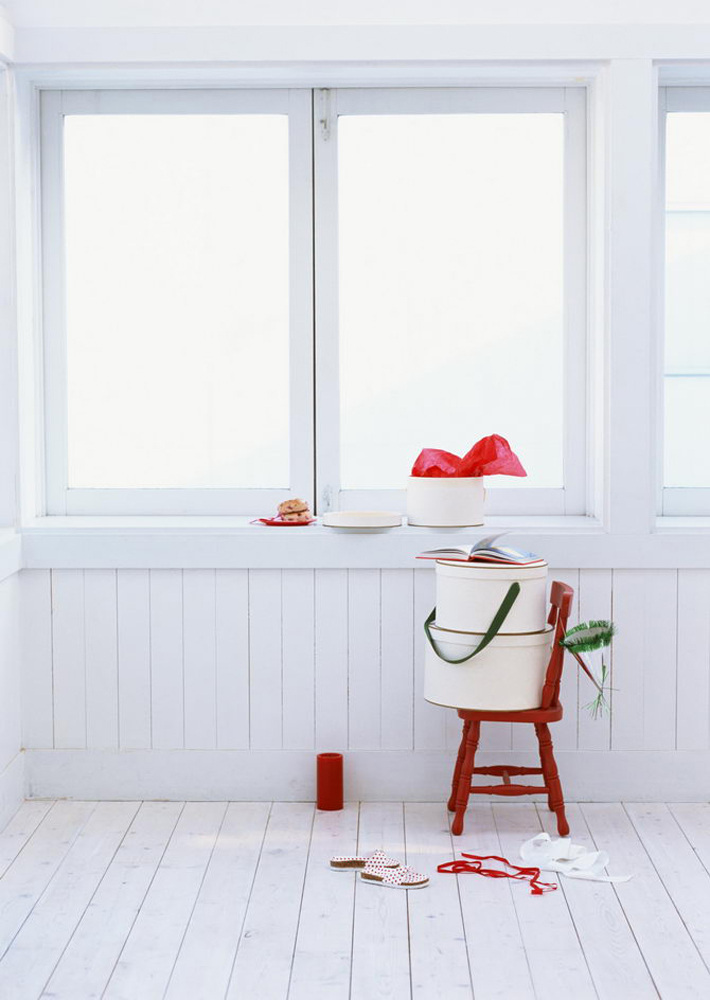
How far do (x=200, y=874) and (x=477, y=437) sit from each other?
1534 millimetres

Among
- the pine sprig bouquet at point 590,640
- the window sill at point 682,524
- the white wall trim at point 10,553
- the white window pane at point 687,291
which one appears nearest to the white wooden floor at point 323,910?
the pine sprig bouquet at point 590,640

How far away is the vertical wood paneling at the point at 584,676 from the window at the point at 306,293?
12.6 inches

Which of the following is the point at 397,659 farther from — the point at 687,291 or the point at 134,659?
the point at 687,291

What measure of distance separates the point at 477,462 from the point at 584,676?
696mm

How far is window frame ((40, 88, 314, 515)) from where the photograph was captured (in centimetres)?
359

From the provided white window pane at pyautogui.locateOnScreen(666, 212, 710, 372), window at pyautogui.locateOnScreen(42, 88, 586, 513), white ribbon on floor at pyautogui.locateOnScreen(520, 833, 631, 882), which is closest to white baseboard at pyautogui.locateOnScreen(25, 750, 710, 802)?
white ribbon on floor at pyautogui.locateOnScreen(520, 833, 631, 882)

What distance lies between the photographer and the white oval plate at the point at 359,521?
3.36 meters

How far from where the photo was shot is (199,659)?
3.47 m

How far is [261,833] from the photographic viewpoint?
320cm

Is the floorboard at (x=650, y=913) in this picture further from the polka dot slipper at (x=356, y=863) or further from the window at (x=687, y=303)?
the window at (x=687, y=303)

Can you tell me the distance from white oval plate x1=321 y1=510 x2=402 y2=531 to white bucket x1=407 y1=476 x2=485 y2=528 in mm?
80

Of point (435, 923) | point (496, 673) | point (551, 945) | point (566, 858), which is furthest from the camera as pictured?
point (496, 673)

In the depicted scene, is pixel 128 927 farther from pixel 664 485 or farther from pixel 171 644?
pixel 664 485

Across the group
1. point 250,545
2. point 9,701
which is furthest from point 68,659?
point 250,545
